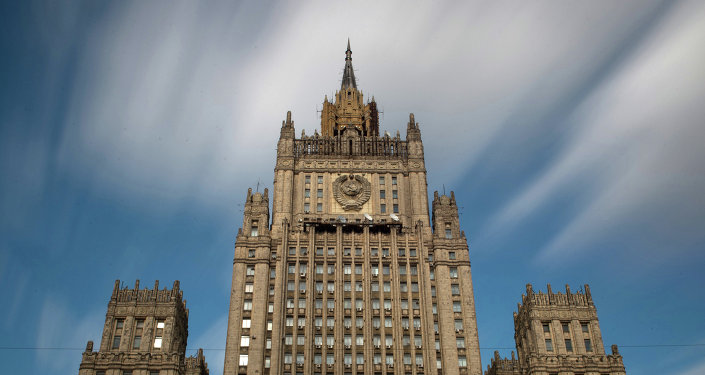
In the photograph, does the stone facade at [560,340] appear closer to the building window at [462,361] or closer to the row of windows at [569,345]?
the row of windows at [569,345]

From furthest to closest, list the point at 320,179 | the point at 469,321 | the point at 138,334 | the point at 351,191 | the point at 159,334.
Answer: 1. the point at 320,179
2. the point at 351,191
3. the point at 469,321
4. the point at 159,334
5. the point at 138,334

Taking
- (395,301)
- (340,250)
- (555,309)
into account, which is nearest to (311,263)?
(340,250)

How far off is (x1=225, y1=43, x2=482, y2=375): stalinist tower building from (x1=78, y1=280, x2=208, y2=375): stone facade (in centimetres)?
791

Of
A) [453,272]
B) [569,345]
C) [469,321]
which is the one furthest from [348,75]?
[569,345]

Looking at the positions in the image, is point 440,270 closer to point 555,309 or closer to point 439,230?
point 439,230

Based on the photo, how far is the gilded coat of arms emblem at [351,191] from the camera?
107m

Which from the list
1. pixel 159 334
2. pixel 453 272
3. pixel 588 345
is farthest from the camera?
pixel 453 272

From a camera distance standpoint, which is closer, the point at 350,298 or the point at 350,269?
the point at 350,298

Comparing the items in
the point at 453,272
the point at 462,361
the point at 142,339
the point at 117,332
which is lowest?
the point at 462,361

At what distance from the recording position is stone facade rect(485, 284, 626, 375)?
275 feet

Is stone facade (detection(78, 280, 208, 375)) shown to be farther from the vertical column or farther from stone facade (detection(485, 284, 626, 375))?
stone facade (detection(485, 284, 626, 375))

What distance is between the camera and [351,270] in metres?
100

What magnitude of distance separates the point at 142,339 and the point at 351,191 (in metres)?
38.2

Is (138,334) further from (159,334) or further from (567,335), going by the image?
(567,335)
